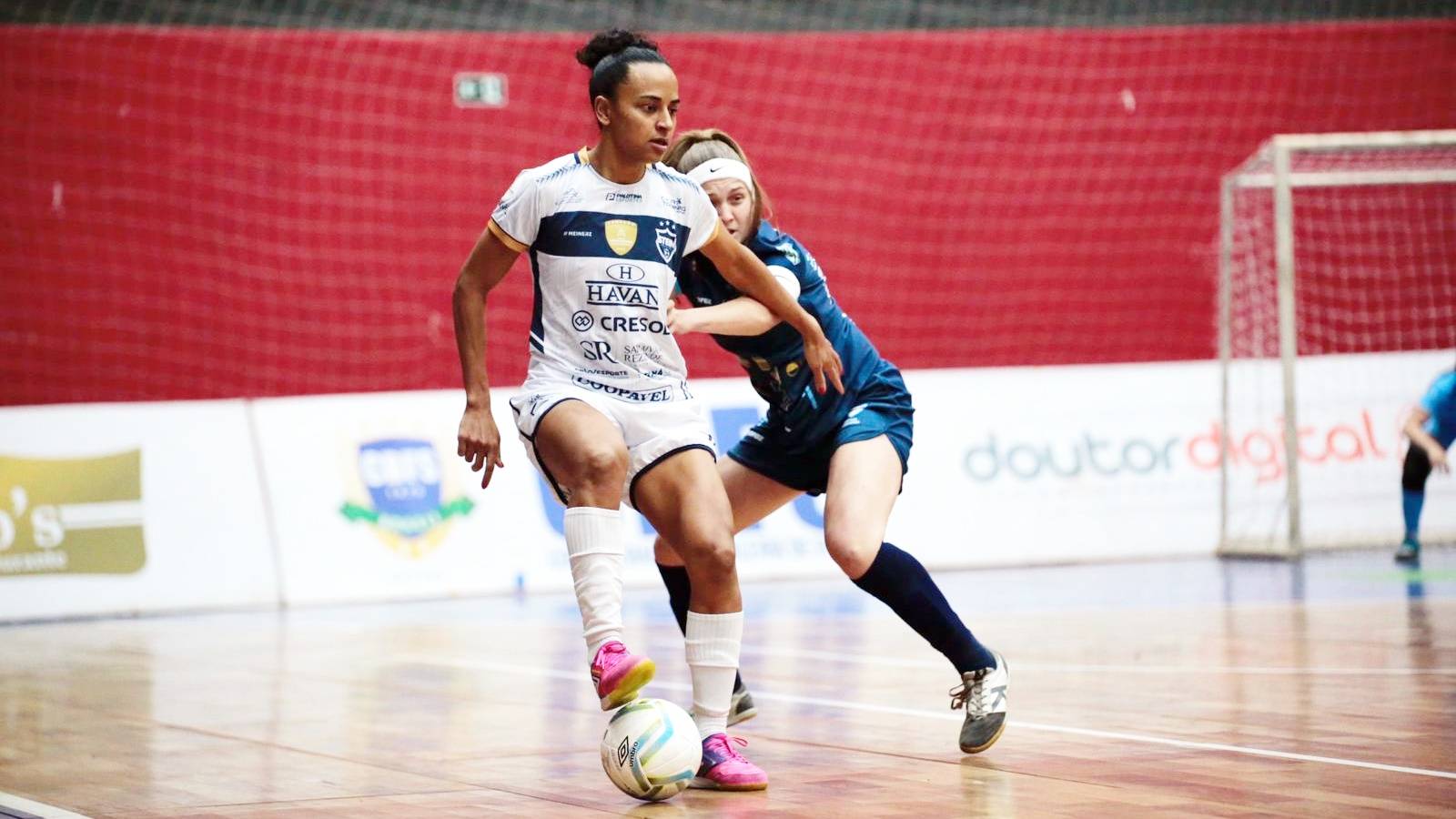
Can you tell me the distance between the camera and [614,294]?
4.18 metres

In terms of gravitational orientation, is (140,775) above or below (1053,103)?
below

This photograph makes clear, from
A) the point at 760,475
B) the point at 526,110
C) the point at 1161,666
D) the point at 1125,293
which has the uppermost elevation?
the point at 526,110

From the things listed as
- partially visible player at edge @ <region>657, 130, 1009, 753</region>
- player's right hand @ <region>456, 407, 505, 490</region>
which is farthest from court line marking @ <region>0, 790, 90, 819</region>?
partially visible player at edge @ <region>657, 130, 1009, 753</region>

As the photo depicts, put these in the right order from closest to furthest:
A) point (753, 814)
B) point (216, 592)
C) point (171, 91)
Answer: point (753, 814) < point (216, 592) < point (171, 91)

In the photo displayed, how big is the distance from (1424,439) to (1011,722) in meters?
6.41


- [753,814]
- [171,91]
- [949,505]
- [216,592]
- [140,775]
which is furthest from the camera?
[171,91]

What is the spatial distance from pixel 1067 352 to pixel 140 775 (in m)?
10.9

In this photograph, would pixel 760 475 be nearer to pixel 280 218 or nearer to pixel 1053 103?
pixel 280 218

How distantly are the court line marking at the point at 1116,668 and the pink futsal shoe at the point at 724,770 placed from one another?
7.91ft

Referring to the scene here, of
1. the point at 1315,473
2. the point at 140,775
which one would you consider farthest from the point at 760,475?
the point at 1315,473

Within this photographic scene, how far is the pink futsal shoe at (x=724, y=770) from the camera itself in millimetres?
4117

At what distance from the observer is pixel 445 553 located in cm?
1060

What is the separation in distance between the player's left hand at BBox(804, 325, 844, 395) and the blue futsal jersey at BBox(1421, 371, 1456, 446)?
7260 mm

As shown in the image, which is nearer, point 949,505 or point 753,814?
point 753,814
